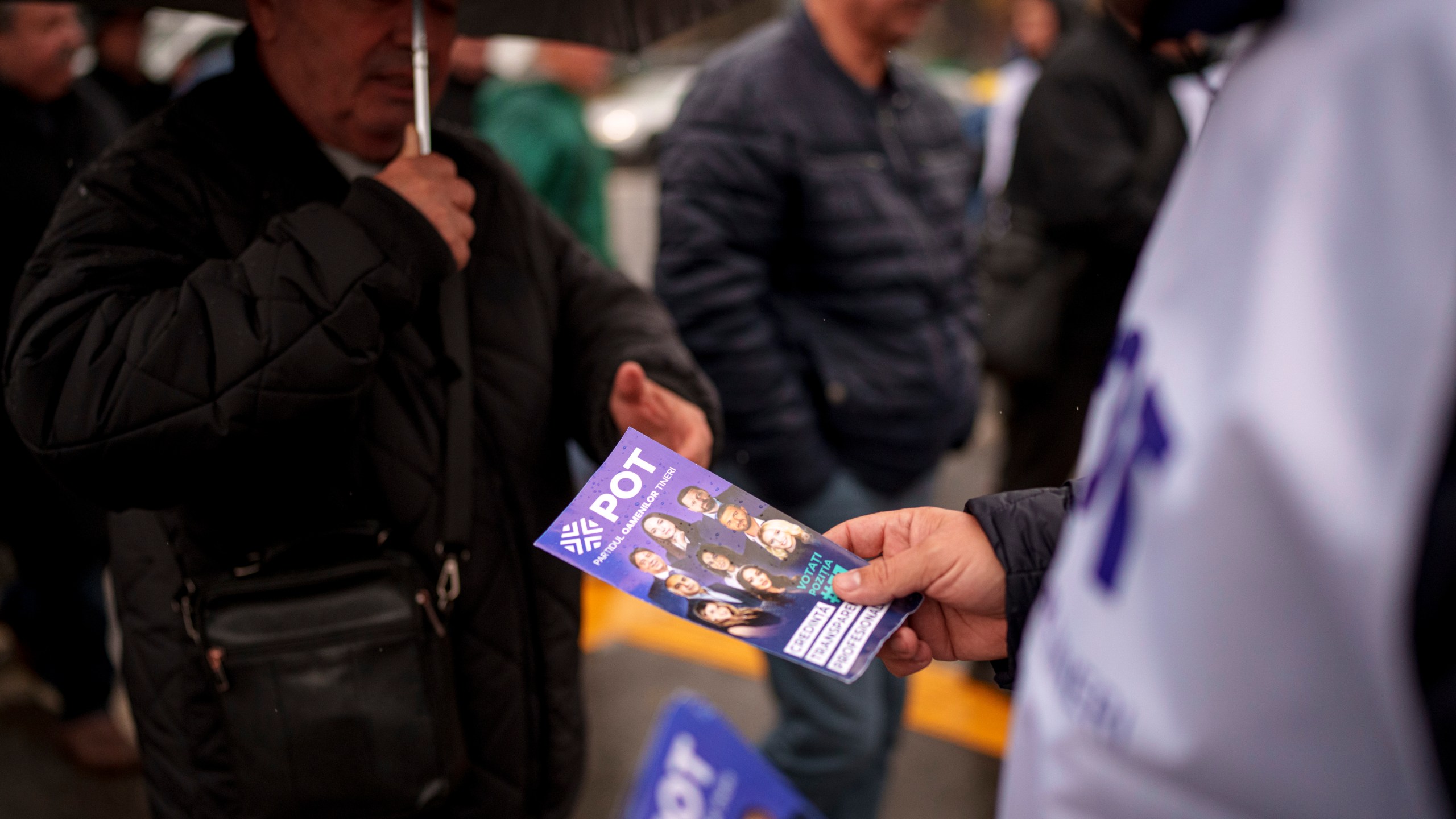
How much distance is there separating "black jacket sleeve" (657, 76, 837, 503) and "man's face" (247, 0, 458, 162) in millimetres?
→ 681

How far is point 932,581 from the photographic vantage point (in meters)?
0.96

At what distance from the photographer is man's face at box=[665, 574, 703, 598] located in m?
0.89

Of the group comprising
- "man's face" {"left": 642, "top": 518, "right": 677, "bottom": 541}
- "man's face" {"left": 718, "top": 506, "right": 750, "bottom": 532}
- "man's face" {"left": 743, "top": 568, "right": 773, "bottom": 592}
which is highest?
"man's face" {"left": 642, "top": 518, "right": 677, "bottom": 541}

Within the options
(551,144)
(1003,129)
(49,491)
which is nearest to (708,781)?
(49,491)

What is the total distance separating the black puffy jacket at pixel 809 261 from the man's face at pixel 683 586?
1.11 metres

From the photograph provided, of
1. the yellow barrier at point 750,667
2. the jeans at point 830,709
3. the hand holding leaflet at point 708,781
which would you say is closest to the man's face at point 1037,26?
the yellow barrier at point 750,667

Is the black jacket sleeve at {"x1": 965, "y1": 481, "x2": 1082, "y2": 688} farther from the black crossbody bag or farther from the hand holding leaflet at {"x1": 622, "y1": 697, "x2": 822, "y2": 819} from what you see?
the hand holding leaflet at {"x1": 622, "y1": 697, "x2": 822, "y2": 819}

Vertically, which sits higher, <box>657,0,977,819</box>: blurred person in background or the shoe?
<box>657,0,977,819</box>: blurred person in background

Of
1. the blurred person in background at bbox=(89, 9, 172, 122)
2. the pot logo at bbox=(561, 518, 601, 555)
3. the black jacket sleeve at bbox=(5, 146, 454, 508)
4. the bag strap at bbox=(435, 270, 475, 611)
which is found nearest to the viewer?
the pot logo at bbox=(561, 518, 601, 555)

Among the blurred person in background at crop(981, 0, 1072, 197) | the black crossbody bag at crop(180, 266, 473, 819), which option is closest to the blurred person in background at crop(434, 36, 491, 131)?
the blurred person in background at crop(981, 0, 1072, 197)

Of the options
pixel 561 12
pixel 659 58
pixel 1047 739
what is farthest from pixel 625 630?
pixel 659 58

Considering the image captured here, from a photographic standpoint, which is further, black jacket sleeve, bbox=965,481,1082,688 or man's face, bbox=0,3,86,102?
man's face, bbox=0,3,86,102

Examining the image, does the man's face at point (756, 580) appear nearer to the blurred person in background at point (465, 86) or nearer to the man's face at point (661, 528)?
the man's face at point (661, 528)

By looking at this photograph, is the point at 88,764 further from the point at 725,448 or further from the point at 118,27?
the point at 118,27
